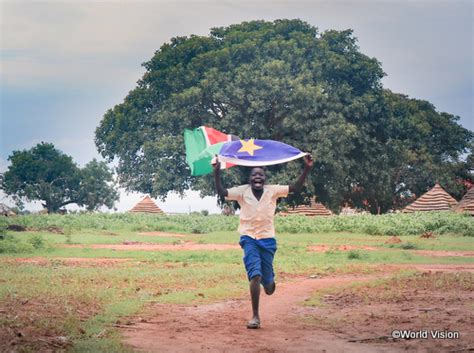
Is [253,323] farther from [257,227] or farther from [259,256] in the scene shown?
[257,227]

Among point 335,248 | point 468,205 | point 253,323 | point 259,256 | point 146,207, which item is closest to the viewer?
point 253,323

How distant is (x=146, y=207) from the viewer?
1831 inches

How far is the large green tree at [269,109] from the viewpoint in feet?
138

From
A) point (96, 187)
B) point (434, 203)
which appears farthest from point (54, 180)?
point (434, 203)

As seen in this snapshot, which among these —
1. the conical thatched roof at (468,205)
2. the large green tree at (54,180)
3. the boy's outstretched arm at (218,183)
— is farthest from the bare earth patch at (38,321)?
the large green tree at (54,180)

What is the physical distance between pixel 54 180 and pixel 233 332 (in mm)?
48313

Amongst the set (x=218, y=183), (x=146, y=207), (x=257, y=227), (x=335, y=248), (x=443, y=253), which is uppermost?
(x=146, y=207)

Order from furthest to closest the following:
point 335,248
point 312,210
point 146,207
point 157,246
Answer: point 312,210
point 146,207
point 157,246
point 335,248

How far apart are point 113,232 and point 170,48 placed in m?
18.2

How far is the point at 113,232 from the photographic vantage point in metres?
30.9

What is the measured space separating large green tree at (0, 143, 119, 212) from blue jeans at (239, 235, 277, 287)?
154 ft

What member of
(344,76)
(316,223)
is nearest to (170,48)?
(344,76)

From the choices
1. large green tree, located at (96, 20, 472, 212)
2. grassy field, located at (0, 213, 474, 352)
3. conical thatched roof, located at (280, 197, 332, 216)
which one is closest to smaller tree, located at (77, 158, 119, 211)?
large green tree, located at (96, 20, 472, 212)

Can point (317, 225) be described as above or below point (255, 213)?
below
